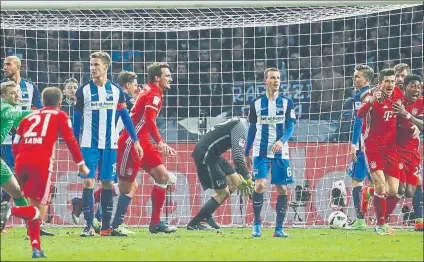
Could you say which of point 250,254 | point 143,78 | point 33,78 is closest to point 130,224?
point 33,78

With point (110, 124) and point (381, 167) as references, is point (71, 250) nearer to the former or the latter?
point (110, 124)

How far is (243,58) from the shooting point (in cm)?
1817

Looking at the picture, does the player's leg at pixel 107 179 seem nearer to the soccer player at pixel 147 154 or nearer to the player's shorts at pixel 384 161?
the soccer player at pixel 147 154

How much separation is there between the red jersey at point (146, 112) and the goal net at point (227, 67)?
3.56ft

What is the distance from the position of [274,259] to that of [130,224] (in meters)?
7.25

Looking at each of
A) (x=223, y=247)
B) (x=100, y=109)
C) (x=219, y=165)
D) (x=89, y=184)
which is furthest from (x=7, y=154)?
(x=223, y=247)

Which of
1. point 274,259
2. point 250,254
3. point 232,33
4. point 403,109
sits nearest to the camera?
point 274,259

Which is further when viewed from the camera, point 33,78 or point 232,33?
point 232,33

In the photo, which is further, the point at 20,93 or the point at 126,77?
the point at 126,77

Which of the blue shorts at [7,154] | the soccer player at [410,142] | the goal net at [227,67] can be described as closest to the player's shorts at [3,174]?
the blue shorts at [7,154]

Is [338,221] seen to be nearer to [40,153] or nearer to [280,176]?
[280,176]

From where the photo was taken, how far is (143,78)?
752 inches

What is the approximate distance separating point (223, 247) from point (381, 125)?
2829 mm

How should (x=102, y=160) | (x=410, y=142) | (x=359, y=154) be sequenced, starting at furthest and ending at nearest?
(x=359, y=154), (x=410, y=142), (x=102, y=160)
